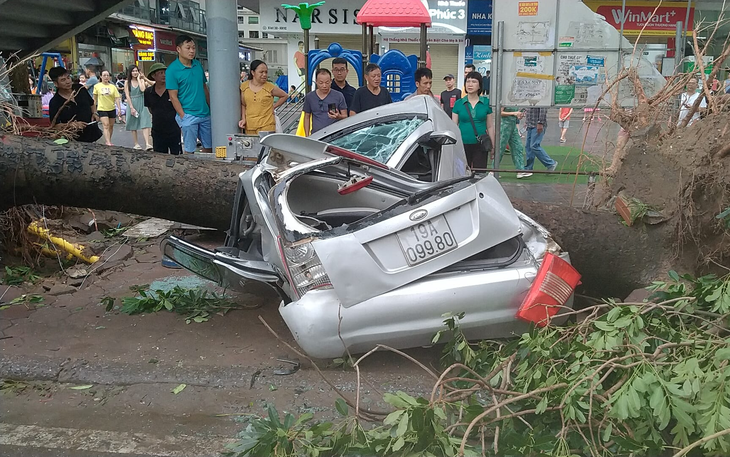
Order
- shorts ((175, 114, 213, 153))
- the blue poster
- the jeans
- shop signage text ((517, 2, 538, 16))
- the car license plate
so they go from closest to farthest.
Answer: the car license plate < shorts ((175, 114, 213, 153)) < shop signage text ((517, 2, 538, 16)) < the jeans < the blue poster

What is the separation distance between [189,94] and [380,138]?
171 inches

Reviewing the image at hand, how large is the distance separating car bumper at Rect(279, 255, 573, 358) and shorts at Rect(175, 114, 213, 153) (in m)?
5.37

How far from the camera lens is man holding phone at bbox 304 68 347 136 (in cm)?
725

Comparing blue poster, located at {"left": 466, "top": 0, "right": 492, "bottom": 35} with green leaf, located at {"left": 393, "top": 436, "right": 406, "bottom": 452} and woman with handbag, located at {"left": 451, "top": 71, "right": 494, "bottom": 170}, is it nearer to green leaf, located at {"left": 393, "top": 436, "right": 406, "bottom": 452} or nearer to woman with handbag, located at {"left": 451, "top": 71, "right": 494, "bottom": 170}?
woman with handbag, located at {"left": 451, "top": 71, "right": 494, "bottom": 170}

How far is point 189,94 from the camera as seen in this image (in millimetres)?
8211

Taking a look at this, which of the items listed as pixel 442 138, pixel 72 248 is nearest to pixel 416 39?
pixel 72 248

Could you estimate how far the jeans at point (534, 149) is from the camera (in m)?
10.2

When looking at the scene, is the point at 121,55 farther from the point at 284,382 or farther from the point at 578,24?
the point at 284,382

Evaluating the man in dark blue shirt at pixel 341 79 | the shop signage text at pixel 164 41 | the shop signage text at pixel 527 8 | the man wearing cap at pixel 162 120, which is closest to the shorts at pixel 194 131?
the man wearing cap at pixel 162 120

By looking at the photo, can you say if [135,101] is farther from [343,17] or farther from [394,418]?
[343,17]

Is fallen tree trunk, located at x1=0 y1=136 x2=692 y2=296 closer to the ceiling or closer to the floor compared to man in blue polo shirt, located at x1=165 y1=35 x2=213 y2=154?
closer to the floor

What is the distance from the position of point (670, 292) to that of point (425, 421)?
1.72m

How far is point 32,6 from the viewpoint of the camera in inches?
320

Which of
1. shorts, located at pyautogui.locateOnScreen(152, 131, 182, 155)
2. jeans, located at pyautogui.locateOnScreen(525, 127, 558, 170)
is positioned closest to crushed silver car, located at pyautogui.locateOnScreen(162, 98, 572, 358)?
shorts, located at pyautogui.locateOnScreen(152, 131, 182, 155)
